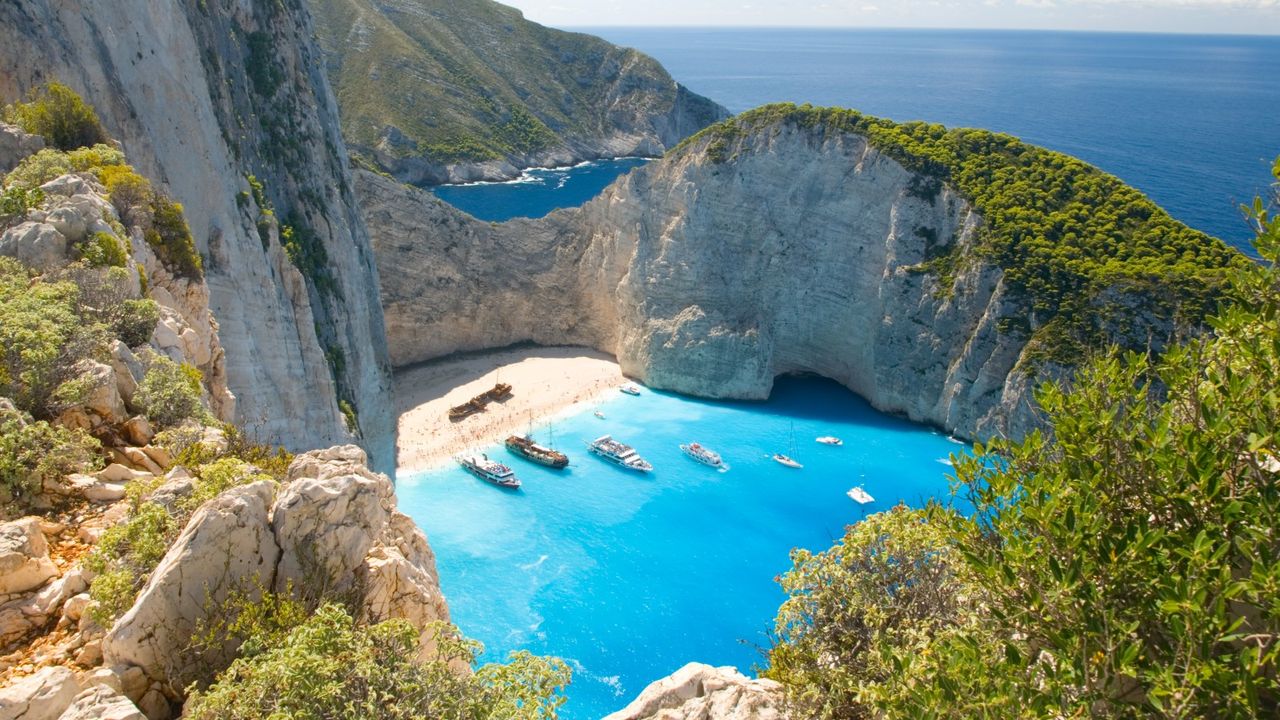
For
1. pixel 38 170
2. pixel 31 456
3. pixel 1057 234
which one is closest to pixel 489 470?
pixel 38 170

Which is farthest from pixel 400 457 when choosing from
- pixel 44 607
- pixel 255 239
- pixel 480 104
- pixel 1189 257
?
pixel 480 104

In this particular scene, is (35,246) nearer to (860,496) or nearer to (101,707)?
(101,707)

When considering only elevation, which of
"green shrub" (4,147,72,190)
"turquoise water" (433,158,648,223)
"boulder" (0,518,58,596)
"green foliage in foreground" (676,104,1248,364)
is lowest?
"turquoise water" (433,158,648,223)

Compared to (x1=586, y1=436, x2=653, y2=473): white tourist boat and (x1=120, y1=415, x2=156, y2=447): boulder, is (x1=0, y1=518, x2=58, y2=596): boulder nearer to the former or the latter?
(x1=120, y1=415, x2=156, y2=447): boulder

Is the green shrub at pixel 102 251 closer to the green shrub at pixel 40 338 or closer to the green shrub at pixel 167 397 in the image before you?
the green shrub at pixel 40 338

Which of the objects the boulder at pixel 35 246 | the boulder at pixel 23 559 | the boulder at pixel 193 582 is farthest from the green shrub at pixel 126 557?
the boulder at pixel 35 246

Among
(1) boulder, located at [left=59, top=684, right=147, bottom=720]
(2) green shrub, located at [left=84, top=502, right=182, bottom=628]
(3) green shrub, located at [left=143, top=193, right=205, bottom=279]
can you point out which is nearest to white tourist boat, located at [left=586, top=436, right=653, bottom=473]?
(3) green shrub, located at [left=143, top=193, right=205, bottom=279]
